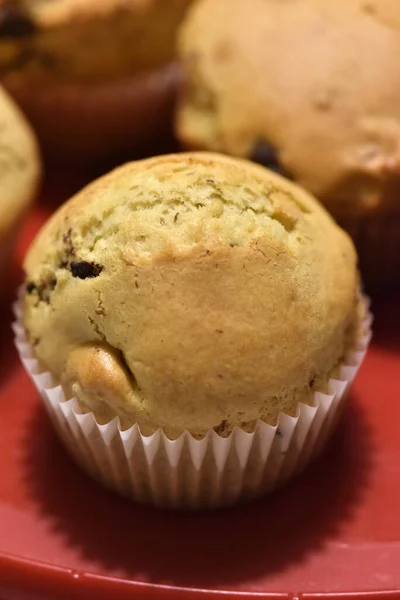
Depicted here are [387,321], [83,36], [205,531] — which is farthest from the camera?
[83,36]

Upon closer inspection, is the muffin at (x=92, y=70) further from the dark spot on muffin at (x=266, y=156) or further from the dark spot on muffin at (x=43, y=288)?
the dark spot on muffin at (x=43, y=288)

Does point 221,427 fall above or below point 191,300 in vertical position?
below

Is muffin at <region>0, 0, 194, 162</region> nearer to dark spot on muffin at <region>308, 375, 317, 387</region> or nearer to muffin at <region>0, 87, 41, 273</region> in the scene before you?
muffin at <region>0, 87, 41, 273</region>

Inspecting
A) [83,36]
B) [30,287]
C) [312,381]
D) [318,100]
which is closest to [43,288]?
[30,287]

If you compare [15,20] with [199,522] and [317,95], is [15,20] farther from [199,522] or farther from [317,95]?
[199,522]

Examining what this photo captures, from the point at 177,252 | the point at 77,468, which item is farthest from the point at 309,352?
the point at 77,468

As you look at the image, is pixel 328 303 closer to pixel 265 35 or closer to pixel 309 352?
pixel 309 352

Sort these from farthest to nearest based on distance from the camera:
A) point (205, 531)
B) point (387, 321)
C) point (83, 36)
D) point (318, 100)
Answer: point (83, 36)
point (387, 321)
point (318, 100)
point (205, 531)

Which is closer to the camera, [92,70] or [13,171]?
[13,171]

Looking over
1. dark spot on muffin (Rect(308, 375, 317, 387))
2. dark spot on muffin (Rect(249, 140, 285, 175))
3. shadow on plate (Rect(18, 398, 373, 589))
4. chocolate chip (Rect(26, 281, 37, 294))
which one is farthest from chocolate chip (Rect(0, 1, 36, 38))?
dark spot on muffin (Rect(308, 375, 317, 387))
